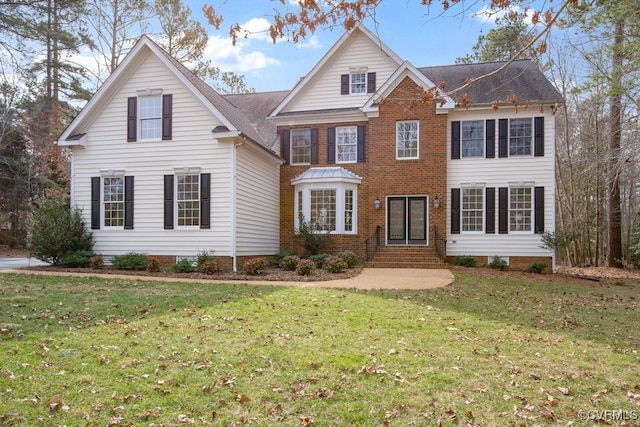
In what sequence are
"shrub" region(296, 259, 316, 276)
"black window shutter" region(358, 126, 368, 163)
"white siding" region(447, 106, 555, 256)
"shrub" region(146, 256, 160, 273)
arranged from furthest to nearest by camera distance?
"black window shutter" region(358, 126, 368, 163) < "white siding" region(447, 106, 555, 256) < "shrub" region(146, 256, 160, 273) < "shrub" region(296, 259, 316, 276)

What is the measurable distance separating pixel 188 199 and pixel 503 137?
37.8 ft

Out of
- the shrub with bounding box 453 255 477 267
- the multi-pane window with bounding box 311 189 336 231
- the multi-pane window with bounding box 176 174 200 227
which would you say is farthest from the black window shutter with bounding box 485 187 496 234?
the multi-pane window with bounding box 176 174 200 227

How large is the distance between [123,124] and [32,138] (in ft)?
57.2

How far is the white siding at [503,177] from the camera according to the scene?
1722cm

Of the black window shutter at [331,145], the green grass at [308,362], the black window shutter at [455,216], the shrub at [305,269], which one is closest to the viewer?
the green grass at [308,362]

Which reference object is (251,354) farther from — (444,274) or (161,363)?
(444,274)

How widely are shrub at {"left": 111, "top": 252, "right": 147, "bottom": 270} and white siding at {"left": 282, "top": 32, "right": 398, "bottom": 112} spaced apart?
847 cm

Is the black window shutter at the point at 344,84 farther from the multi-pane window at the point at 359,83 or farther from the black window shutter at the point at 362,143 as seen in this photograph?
the black window shutter at the point at 362,143

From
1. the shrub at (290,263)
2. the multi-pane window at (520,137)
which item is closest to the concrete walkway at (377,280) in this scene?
the shrub at (290,263)

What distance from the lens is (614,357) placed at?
563 centimetres

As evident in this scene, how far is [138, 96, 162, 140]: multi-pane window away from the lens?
53.3 ft

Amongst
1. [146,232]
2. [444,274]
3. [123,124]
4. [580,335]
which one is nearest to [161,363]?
[580,335]

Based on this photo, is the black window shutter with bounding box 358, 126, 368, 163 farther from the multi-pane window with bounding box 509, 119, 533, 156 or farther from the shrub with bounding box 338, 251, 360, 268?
the multi-pane window with bounding box 509, 119, 533, 156

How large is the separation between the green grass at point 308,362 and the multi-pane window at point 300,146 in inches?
444
